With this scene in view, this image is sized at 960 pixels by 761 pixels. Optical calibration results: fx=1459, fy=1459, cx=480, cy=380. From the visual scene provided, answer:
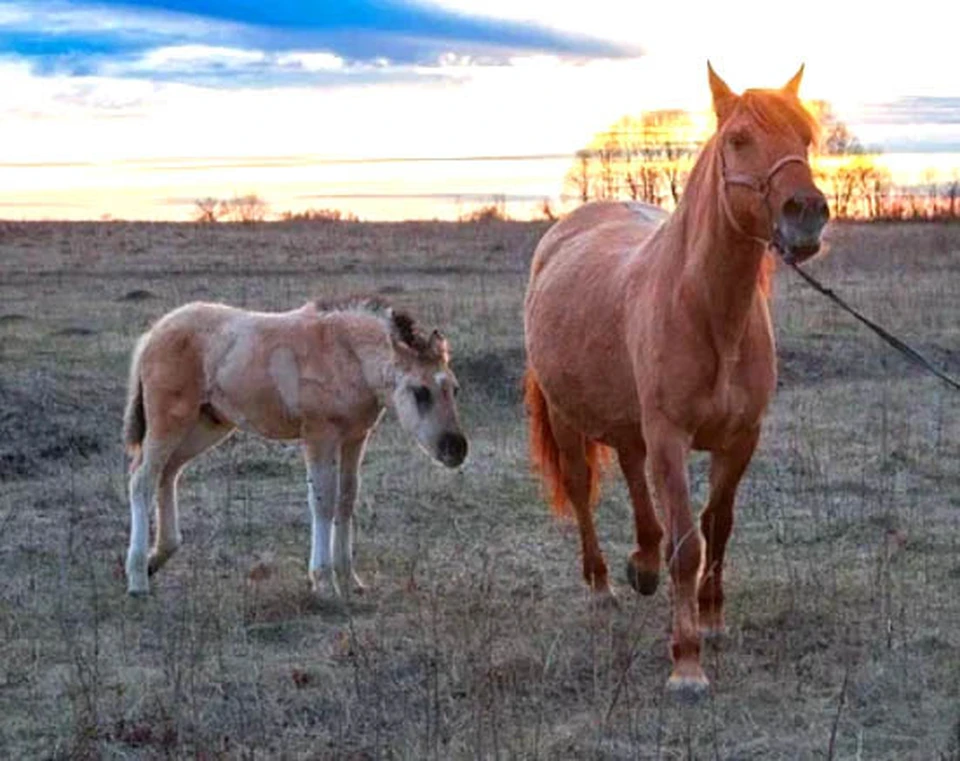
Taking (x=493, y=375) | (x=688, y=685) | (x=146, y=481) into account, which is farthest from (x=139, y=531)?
(x=493, y=375)

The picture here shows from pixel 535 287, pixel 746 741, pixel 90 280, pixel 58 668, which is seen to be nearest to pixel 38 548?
pixel 58 668

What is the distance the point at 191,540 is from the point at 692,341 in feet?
11.5

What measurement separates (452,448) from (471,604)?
28.2 inches

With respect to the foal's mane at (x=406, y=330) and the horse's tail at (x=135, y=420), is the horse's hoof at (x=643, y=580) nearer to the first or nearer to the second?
the foal's mane at (x=406, y=330)

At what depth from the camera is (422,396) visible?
6.69 m

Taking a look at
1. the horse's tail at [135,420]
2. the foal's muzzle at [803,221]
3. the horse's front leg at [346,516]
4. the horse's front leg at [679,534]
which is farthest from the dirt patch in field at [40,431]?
the foal's muzzle at [803,221]

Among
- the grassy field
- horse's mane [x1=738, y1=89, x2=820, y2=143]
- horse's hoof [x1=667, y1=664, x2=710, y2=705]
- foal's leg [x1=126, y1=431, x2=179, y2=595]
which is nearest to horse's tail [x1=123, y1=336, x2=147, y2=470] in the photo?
foal's leg [x1=126, y1=431, x2=179, y2=595]

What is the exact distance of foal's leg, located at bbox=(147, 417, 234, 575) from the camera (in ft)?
23.6

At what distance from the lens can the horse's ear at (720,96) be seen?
5.31 m

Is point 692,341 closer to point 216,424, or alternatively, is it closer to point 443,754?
point 443,754

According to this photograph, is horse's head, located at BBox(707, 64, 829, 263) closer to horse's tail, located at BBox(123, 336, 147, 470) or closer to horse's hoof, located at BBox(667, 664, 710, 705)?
horse's hoof, located at BBox(667, 664, 710, 705)

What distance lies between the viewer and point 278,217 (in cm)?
4978

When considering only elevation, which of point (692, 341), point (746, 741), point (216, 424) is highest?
point (692, 341)

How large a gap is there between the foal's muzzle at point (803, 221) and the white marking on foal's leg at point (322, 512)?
2.91 m
